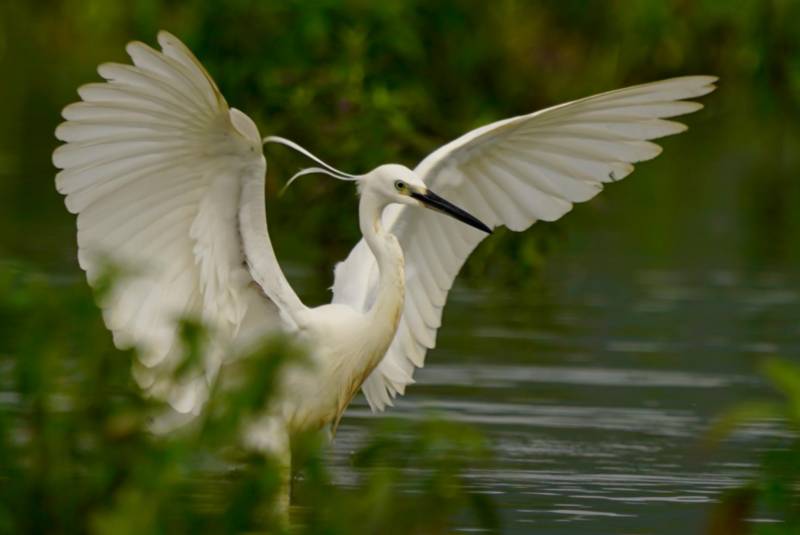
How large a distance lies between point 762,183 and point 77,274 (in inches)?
395

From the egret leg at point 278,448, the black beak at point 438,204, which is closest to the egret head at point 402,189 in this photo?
the black beak at point 438,204

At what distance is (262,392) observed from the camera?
4.36 meters

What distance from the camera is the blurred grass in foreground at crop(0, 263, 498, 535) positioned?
14.5ft

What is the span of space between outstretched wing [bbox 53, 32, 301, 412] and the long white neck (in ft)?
1.19

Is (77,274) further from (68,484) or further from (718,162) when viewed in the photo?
(718,162)

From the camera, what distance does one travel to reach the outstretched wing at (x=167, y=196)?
21.7 ft

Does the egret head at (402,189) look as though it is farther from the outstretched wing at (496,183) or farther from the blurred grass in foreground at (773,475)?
the blurred grass in foreground at (773,475)

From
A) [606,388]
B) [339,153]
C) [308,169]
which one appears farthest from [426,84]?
[308,169]

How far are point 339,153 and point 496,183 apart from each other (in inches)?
219

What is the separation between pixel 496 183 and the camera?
788cm

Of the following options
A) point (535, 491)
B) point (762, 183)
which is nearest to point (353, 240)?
point (535, 491)

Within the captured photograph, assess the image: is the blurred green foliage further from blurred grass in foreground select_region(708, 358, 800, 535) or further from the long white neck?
blurred grass in foreground select_region(708, 358, 800, 535)

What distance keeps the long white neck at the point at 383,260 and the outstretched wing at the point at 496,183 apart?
33cm

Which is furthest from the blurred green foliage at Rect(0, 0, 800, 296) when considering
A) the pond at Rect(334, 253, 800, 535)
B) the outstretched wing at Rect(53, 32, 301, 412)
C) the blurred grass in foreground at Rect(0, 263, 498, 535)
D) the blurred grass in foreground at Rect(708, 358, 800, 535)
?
the blurred grass in foreground at Rect(0, 263, 498, 535)
